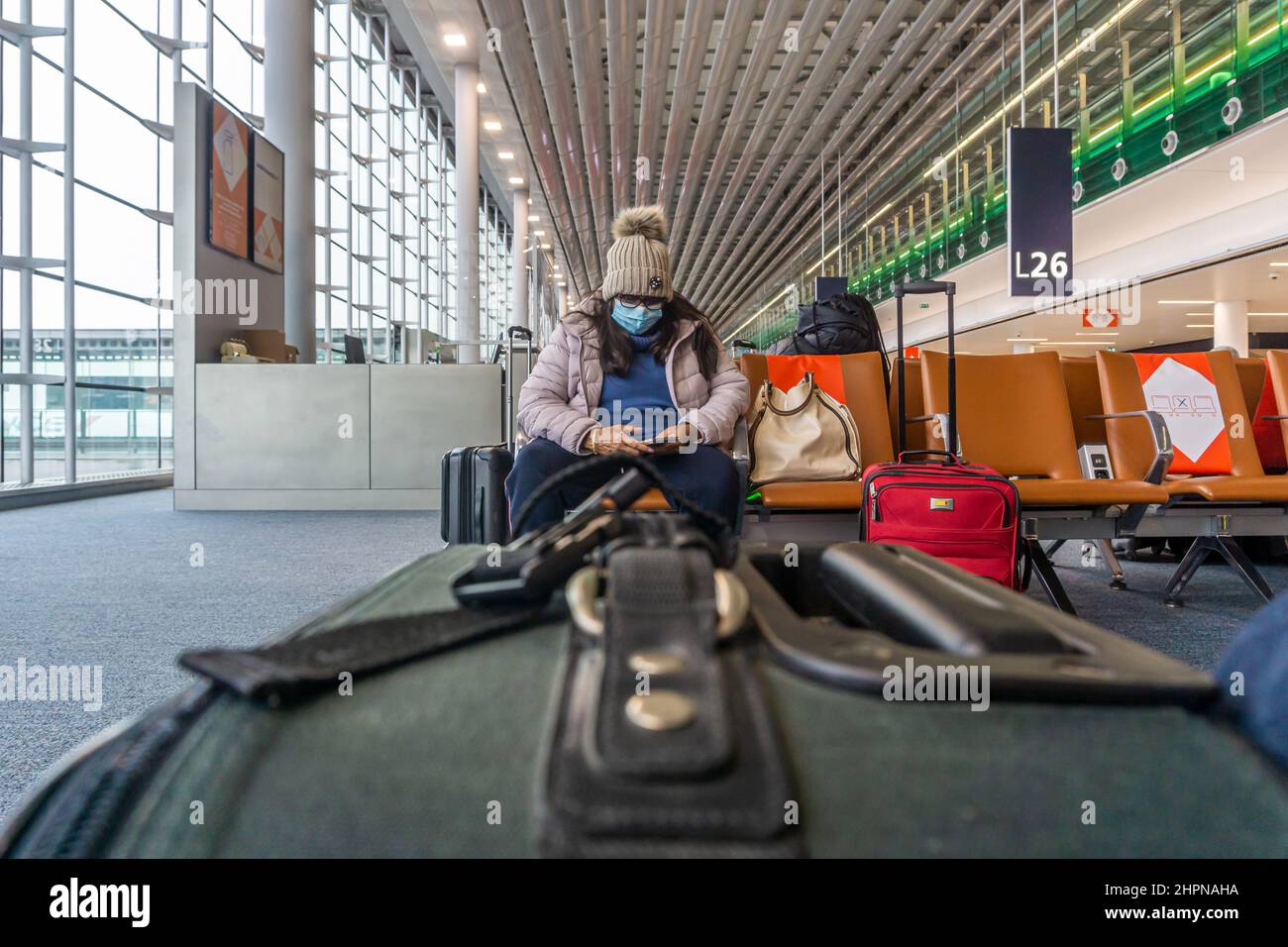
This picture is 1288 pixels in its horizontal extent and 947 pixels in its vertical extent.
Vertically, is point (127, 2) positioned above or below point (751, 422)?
A: above

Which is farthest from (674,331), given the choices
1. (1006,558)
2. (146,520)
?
(146,520)

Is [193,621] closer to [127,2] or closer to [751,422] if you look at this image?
[751,422]

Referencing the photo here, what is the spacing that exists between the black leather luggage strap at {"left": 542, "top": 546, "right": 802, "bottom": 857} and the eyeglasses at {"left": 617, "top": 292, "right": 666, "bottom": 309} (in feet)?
7.84

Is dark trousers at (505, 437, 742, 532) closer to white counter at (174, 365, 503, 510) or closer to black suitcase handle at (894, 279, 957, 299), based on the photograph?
black suitcase handle at (894, 279, 957, 299)

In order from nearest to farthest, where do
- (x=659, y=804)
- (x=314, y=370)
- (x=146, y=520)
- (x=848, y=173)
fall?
(x=659, y=804)
(x=146, y=520)
(x=314, y=370)
(x=848, y=173)

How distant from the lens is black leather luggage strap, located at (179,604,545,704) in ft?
1.42

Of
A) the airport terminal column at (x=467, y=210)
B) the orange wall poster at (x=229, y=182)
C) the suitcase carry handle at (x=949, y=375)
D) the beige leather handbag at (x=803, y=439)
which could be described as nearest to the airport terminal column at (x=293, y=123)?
the orange wall poster at (x=229, y=182)

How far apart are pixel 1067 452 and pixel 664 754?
3547 millimetres

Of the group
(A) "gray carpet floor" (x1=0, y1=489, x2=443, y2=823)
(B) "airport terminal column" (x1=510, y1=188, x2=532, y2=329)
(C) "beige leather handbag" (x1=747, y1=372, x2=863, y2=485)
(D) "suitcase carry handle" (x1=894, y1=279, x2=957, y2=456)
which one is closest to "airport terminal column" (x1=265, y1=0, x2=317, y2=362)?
(A) "gray carpet floor" (x1=0, y1=489, x2=443, y2=823)

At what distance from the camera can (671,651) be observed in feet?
1.44

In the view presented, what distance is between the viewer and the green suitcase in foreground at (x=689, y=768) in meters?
0.36

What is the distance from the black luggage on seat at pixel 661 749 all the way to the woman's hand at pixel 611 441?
1853 mm

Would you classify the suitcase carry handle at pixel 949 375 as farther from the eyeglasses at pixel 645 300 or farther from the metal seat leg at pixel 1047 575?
the eyeglasses at pixel 645 300
